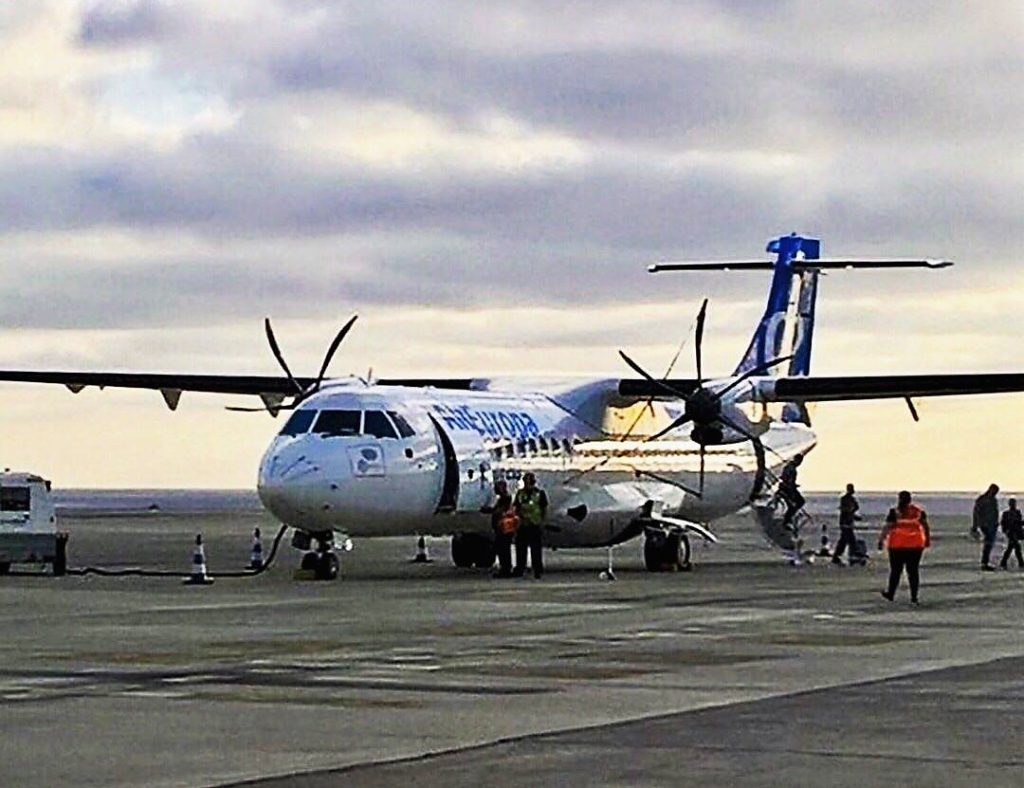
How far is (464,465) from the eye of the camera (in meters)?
34.2

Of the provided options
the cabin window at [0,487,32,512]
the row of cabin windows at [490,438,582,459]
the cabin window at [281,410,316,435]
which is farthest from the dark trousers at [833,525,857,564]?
the cabin window at [0,487,32,512]

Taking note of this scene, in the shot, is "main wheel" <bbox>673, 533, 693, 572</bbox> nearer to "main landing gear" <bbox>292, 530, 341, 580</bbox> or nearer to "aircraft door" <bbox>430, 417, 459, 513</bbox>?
"aircraft door" <bbox>430, 417, 459, 513</bbox>

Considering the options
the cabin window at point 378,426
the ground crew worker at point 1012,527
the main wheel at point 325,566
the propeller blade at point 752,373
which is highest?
the propeller blade at point 752,373

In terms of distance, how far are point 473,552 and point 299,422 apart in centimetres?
566

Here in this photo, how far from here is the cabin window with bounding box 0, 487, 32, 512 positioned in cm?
3416

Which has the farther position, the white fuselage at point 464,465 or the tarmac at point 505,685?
the white fuselage at point 464,465

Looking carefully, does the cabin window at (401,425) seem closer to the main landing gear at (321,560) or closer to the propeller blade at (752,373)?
the main landing gear at (321,560)

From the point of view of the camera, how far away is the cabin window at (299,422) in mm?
32469

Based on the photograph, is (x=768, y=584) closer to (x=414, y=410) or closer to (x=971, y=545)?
(x=414, y=410)

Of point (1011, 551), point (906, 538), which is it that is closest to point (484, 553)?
point (1011, 551)

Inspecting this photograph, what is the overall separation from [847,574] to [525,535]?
566 centimetres

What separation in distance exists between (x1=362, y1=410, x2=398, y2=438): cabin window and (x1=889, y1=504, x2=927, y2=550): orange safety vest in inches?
331

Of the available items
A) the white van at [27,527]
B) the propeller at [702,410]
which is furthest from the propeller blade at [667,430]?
the white van at [27,527]

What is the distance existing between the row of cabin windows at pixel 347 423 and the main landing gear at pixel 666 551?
6.43 metres
